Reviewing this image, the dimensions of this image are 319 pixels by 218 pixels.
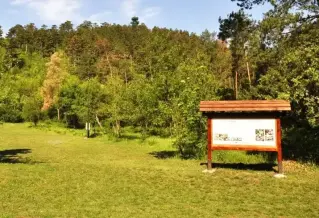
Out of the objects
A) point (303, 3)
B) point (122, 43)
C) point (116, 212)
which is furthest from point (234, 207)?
point (122, 43)

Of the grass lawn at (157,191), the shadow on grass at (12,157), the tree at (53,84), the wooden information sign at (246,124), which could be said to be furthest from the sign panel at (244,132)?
the tree at (53,84)

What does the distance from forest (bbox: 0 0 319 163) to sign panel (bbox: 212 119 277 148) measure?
2468 millimetres

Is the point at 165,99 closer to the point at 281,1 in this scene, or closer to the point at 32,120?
the point at 281,1

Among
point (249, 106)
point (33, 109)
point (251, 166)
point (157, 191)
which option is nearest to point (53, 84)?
point (33, 109)

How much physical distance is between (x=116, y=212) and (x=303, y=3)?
1421cm

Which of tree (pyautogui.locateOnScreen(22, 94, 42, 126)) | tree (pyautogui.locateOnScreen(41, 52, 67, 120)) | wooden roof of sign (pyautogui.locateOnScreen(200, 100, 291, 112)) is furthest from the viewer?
tree (pyautogui.locateOnScreen(41, 52, 67, 120))

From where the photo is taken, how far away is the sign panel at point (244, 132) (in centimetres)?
1555

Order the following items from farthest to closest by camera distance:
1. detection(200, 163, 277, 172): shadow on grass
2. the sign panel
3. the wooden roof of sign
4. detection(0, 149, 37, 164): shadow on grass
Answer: detection(0, 149, 37, 164): shadow on grass < detection(200, 163, 277, 172): shadow on grass < the sign panel < the wooden roof of sign

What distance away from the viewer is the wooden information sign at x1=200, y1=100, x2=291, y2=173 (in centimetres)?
1527

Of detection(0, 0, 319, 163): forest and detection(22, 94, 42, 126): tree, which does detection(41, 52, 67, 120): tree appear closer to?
detection(0, 0, 319, 163): forest

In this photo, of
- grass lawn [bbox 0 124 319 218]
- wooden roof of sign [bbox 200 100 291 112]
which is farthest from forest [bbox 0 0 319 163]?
grass lawn [bbox 0 124 319 218]

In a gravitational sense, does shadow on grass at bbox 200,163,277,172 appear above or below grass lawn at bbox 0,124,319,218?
above

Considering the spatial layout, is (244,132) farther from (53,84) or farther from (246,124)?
(53,84)

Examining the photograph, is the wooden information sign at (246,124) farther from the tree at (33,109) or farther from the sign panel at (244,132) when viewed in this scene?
the tree at (33,109)
